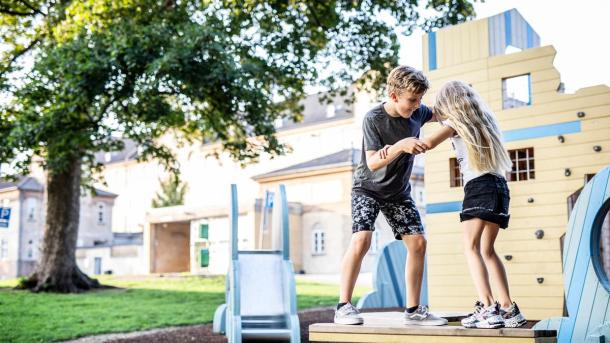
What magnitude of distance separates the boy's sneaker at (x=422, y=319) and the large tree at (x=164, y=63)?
31.8 ft

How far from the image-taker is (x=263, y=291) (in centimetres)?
938

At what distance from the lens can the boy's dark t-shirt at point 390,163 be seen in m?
4.44

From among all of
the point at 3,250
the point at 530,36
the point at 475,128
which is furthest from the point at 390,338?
the point at 3,250

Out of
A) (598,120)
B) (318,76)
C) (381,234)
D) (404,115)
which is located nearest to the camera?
(404,115)

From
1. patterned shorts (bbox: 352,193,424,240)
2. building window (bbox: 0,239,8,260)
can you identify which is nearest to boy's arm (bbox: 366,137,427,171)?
patterned shorts (bbox: 352,193,424,240)

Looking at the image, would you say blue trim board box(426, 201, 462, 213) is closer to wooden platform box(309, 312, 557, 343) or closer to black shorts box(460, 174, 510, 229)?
wooden platform box(309, 312, 557, 343)

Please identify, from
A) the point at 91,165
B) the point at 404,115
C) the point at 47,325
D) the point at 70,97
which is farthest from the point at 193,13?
the point at 404,115

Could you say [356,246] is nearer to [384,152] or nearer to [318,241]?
[384,152]

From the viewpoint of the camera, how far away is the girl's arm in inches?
161

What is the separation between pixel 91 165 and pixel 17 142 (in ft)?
22.6

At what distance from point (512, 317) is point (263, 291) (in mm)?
5546

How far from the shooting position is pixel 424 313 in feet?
14.6

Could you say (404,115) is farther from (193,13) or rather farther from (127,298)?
(127,298)

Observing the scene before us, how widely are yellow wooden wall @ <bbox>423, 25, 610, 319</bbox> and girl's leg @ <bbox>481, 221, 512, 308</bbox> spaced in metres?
3.54
